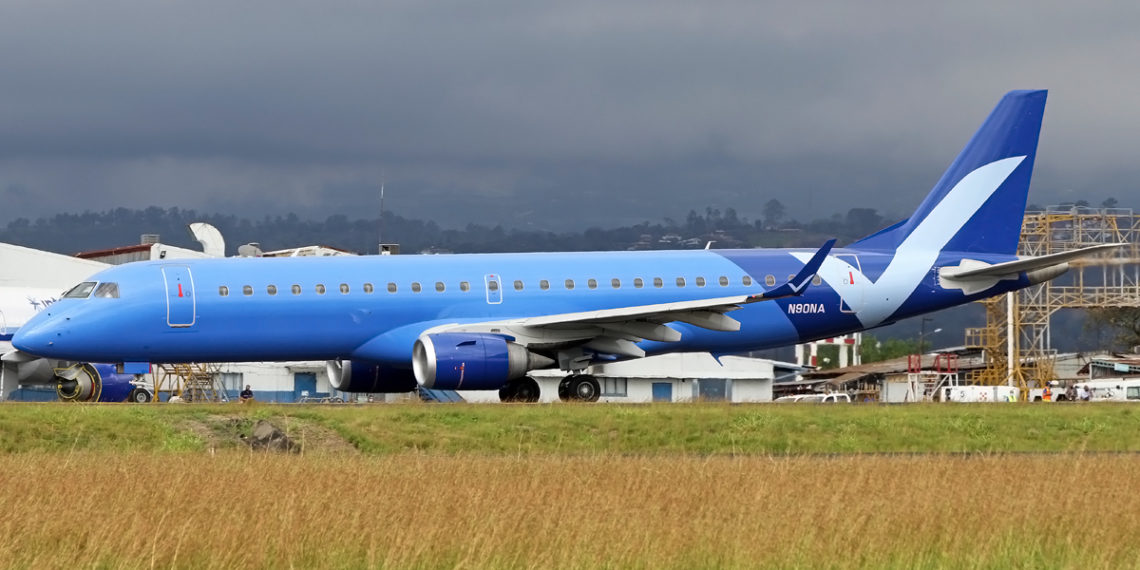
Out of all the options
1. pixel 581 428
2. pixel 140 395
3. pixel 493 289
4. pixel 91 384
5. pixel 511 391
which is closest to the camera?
pixel 581 428

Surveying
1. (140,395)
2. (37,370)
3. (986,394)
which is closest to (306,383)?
(140,395)

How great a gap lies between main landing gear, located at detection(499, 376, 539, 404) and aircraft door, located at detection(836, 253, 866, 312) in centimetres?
821

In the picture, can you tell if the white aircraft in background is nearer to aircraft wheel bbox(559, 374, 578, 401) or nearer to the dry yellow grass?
aircraft wheel bbox(559, 374, 578, 401)

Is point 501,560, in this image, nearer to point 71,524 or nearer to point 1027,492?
point 71,524

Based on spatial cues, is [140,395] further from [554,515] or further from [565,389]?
[554,515]

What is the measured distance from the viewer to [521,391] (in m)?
34.7

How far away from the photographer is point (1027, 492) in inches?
676

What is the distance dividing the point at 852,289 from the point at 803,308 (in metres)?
1.48

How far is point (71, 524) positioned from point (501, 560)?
4.07 metres

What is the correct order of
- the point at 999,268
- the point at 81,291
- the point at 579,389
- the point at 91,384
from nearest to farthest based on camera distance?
the point at 81,291 < the point at 579,389 < the point at 999,268 < the point at 91,384

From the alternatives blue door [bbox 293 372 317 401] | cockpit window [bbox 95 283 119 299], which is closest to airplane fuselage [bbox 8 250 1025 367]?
cockpit window [bbox 95 283 119 299]

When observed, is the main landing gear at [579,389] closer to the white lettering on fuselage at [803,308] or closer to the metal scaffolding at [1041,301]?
the white lettering on fuselage at [803,308]

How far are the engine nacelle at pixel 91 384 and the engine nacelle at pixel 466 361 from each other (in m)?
16.7

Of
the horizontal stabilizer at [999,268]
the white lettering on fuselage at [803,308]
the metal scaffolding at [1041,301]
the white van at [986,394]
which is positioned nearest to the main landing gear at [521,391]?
the white lettering on fuselage at [803,308]
